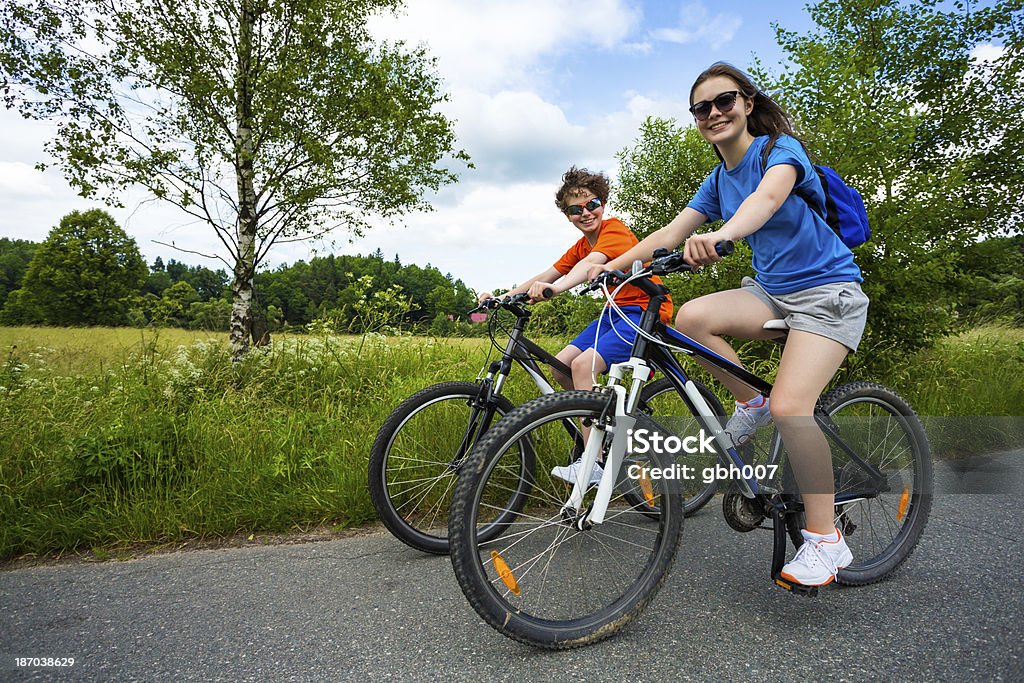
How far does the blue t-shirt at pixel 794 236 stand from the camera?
244 cm

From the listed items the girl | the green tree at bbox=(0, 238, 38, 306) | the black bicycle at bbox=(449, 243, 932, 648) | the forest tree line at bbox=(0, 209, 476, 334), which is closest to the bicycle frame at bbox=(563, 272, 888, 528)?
the black bicycle at bbox=(449, 243, 932, 648)

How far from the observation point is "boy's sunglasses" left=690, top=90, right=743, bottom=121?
2479 mm

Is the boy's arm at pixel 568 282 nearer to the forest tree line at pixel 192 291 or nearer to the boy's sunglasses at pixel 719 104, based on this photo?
the boy's sunglasses at pixel 719 104

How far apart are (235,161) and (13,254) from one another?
6.95 meters

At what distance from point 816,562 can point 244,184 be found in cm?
927

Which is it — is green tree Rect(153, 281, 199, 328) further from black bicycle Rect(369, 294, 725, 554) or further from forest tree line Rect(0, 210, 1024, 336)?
black bicycle Rect(369, 294, 725, 554)

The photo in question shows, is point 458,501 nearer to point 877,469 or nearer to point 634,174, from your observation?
point 877,469

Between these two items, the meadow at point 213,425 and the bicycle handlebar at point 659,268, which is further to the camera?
the meadow at point 213,425

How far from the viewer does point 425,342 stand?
6.38m

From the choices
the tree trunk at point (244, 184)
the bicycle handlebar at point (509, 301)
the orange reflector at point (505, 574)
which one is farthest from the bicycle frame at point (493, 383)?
the tree trunk at point (244, 184)

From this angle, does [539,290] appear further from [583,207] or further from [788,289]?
[788,289]


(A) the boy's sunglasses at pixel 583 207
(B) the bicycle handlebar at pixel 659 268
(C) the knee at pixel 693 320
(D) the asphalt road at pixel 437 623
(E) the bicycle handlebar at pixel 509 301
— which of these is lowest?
(D) the asphalt road at pixel 437 623

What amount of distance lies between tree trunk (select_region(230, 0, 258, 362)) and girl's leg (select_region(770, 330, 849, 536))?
8.14m

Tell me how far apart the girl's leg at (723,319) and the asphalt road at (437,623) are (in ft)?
3.11
